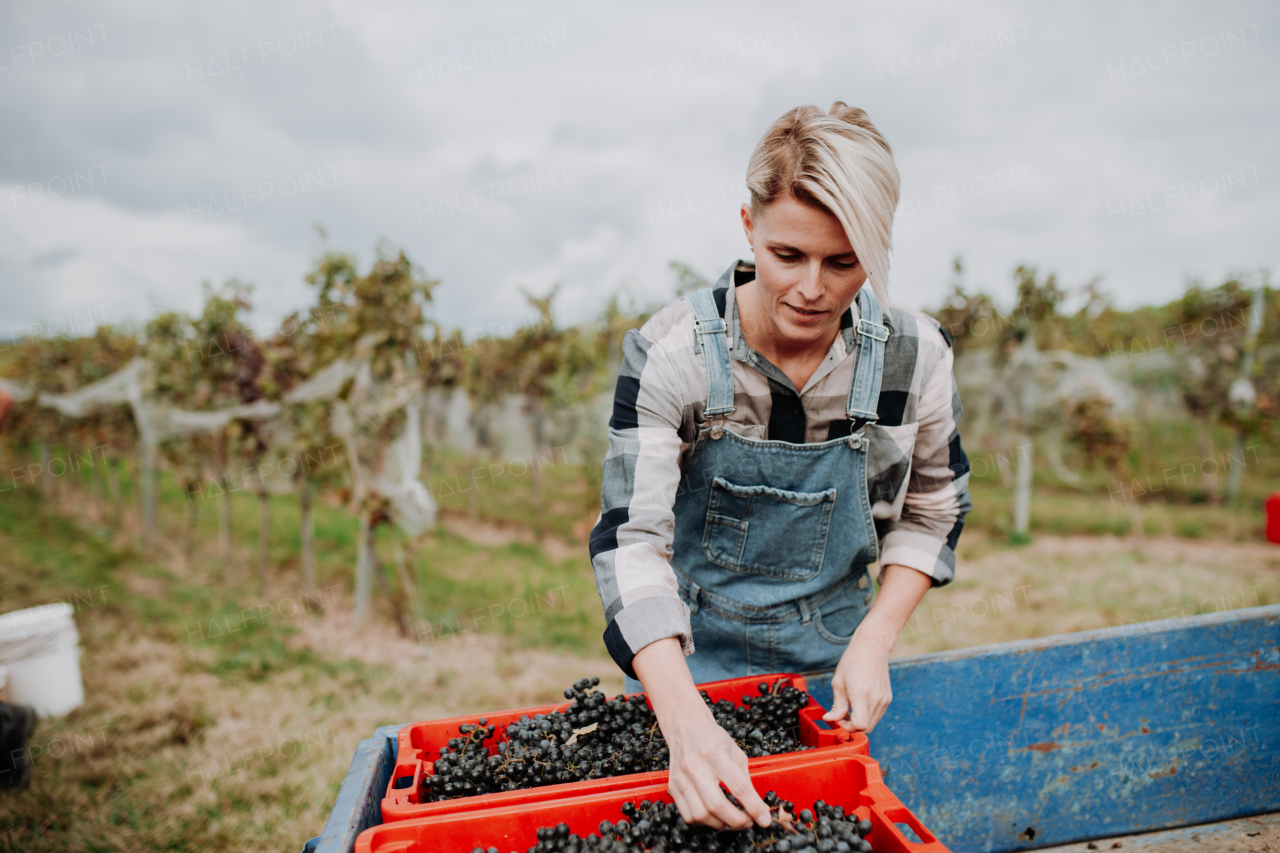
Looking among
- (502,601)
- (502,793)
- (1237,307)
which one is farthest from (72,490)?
(1237,307)

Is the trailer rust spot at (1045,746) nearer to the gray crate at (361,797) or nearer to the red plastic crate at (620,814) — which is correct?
the red plastic crate at (620,814)

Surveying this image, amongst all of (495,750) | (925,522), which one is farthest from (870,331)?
(495,750)

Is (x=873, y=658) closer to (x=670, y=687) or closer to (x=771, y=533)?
(x=771, y=533)

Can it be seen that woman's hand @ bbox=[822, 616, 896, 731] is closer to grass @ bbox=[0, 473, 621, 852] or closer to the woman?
the woman

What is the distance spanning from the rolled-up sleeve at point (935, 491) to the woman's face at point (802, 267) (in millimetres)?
368

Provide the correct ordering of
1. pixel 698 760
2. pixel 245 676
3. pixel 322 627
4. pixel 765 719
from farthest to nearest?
pixel 322 627, pixel 245 676, pixel 765 719, pixel 698 760

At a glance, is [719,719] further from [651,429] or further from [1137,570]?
[1137,570]

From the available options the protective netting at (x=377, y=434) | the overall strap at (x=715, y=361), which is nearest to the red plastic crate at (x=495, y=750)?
the overall strap at (x=715, y=361)

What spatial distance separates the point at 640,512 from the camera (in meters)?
1.31

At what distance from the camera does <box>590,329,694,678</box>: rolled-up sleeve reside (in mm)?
1219

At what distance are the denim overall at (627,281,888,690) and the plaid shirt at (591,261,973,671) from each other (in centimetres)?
4

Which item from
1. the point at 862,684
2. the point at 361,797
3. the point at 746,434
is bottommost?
the point at 361,797

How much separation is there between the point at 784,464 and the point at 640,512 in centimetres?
41

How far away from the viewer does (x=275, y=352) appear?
5.91m
